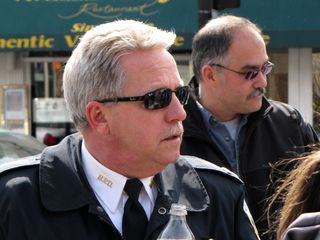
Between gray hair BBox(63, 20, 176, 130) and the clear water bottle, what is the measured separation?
45cm

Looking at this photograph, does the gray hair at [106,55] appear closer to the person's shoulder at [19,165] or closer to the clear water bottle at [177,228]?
the person's shoulder at [19,165]

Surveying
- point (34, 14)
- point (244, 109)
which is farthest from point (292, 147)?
point (34, 14)

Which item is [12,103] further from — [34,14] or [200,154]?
[200,154]

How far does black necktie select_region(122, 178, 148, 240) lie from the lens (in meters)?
2.45

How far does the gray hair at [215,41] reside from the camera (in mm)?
4152

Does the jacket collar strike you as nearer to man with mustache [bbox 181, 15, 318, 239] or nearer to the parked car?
man with mustache [bbox 181, 15, 318, 239]

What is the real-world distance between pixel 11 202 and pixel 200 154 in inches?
65.0

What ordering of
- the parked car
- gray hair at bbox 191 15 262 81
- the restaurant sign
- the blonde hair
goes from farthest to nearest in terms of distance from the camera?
1. the restaurant sign
2. the parked car
3. gray hair at bbox 191 15 262 81
4. the blonde hair

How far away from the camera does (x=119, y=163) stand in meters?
2.55

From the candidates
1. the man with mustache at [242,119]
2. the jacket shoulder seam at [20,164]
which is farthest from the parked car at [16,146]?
the jacket shoulder seam at [20,164]

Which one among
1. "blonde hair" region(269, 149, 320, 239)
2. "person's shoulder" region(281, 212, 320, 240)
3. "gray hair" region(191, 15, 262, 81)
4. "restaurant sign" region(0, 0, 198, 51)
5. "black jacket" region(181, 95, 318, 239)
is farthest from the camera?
"restaurant sign" region(0, 0, 198, 51)

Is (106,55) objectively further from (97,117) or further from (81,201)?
(81,201)

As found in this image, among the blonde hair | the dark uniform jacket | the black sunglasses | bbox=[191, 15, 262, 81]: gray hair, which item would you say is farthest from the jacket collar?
bbox=[191, 15, 262, 81]: gray hair

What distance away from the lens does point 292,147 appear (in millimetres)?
4082
